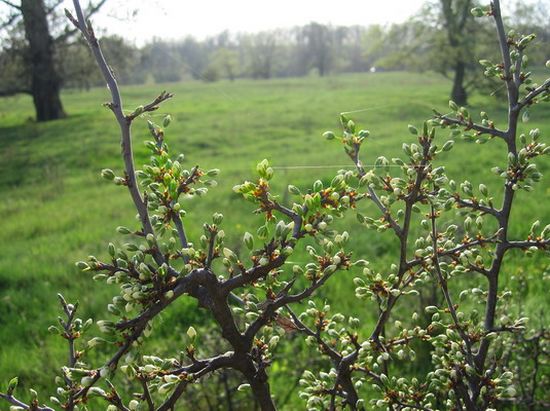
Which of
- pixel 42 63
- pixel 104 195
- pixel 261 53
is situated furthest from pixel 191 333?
pixel 261 53

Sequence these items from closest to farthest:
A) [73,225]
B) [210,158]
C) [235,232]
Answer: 1. [235,232]
2. [73,225]
3. [210,158]

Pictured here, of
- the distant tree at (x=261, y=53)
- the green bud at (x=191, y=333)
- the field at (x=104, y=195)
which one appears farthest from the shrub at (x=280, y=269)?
the distant tree at (x=261, y=53)

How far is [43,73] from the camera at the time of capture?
26.6 m

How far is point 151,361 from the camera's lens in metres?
1.57

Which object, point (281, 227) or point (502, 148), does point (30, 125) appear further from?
point (281, 227)

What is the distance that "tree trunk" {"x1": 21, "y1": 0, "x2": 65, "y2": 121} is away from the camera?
23.8 meters

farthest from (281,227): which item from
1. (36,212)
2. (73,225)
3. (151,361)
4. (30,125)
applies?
(30,125)

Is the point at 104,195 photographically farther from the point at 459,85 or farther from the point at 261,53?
the point at 261,53

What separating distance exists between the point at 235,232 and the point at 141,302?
652 centimetres

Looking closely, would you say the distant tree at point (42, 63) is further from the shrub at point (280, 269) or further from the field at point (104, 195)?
the shrub at point (280, 269)

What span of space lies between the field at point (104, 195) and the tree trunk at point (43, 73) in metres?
2.85

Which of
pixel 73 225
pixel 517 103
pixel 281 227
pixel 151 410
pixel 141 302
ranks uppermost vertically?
pixel 517 103

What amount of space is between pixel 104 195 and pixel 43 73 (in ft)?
58.6

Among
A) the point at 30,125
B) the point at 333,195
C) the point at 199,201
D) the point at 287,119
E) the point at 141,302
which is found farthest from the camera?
the point at 30,125
